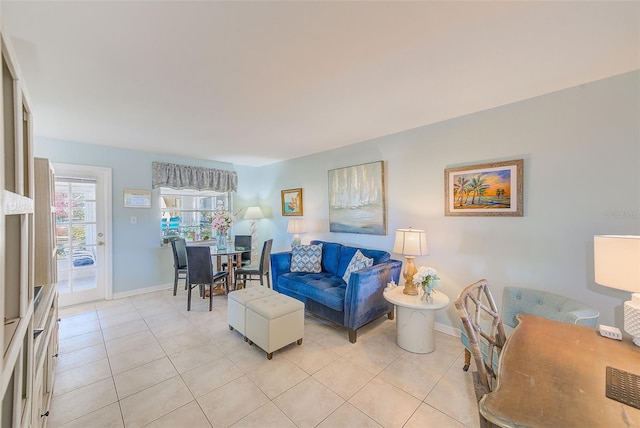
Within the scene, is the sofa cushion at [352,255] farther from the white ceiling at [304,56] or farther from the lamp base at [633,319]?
the lamp base at [633,319]

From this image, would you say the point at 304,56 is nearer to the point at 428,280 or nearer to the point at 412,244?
the point at 412,244

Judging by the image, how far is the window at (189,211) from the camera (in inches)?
183

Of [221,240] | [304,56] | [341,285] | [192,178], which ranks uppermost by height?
[304,56]

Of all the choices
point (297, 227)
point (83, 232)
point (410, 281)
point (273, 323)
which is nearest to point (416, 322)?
point (410, 281)

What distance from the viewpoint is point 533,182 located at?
2.37 meters

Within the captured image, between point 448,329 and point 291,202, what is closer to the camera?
point 448,329

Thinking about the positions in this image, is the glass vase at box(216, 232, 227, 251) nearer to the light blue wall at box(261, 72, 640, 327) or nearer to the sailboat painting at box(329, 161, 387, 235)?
the sailboat painting at box(329, 161, 387, 235)

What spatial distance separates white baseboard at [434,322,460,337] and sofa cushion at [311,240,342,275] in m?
1.42

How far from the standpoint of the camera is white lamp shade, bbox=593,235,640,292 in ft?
4.29

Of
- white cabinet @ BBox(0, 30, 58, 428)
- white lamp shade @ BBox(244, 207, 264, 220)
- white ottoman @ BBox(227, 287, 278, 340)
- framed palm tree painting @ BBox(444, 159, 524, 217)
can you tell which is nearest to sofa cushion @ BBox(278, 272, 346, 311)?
white ottoman @ BBox(227, 287, 278, 340)

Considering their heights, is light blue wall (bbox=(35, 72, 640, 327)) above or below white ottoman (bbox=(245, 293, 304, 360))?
above

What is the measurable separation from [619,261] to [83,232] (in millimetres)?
5695

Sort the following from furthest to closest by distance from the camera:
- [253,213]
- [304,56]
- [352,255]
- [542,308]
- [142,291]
Result: 1. [253,213]
2. [142,291]
3. [352,255]
4. [542,308]
5. [304,56]

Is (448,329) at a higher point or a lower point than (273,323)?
lower
